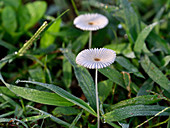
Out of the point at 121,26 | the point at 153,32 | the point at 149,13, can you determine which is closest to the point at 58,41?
the point at 121,26

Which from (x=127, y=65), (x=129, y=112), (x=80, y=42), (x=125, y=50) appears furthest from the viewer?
(x=80, y=42)

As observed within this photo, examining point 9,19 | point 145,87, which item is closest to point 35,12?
point 9,19

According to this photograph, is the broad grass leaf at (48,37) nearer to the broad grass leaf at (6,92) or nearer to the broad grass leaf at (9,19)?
the broad grass leaf at (9,19)

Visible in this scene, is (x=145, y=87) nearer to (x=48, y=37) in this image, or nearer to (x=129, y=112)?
(x=129, y=112)

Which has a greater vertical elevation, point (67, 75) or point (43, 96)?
point (67, 75)

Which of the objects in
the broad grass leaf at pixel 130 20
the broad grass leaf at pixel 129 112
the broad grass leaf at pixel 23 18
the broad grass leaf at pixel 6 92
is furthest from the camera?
the broad grass leaf at pixel 23 18

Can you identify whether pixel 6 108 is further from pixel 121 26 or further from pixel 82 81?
pixel 121 26

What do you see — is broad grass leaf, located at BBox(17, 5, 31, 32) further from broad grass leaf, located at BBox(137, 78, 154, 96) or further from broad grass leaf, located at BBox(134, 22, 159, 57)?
broad grass leaf, located at BBox(137, 78, 154, 96)

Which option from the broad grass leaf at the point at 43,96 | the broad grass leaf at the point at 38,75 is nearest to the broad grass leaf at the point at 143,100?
the broad grass leaf at the point at 43,96
